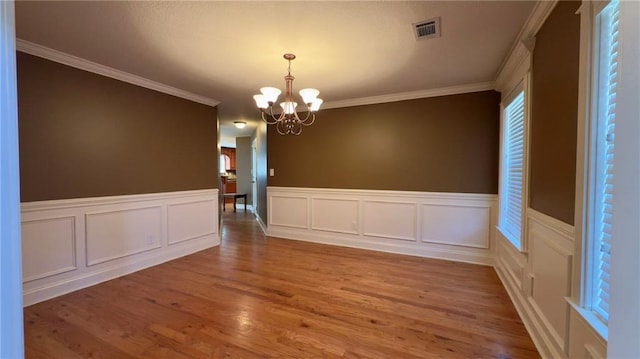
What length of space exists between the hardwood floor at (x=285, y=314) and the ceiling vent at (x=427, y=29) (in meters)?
2.30

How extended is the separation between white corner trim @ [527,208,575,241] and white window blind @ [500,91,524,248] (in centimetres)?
59

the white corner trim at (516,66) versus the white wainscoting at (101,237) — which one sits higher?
the white corner trim at (516,66)

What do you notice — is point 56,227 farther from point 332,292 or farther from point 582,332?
point 582,332

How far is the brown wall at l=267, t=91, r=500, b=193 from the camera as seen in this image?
147 inches

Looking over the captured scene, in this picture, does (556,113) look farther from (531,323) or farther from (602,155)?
(531,323)

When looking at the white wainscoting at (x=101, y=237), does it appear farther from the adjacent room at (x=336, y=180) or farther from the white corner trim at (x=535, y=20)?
the white corner trim at (x=535, y=20)

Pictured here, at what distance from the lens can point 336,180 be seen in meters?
4.70

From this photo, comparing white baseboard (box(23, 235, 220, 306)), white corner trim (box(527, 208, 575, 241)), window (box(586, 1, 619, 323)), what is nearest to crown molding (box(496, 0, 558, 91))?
window (box(586, 1, 619, 323))

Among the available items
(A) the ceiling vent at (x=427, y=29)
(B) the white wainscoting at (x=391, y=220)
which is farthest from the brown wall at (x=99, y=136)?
(A) the ceiling vent at (x=427, y=29)

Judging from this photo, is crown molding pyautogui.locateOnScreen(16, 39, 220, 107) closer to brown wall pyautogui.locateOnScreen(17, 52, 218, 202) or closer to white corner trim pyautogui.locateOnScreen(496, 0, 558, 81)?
brown wall pyautogui.locateOnScreen(17, 52, 218, 202)

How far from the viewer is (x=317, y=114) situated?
4.81m

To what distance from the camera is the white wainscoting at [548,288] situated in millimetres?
1572

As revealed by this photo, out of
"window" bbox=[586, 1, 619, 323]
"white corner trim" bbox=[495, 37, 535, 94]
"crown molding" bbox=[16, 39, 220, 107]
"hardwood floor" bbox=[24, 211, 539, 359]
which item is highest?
"crown molding" bbox=[16, 39, 220, 107]

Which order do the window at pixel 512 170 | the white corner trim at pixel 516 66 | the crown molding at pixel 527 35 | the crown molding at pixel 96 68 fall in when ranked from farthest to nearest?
the window at pixel 512 170 < the crown molding at pixel 96 68 < the white corner trim at pixel 516 66 < the crown molding at pixel 527 35
